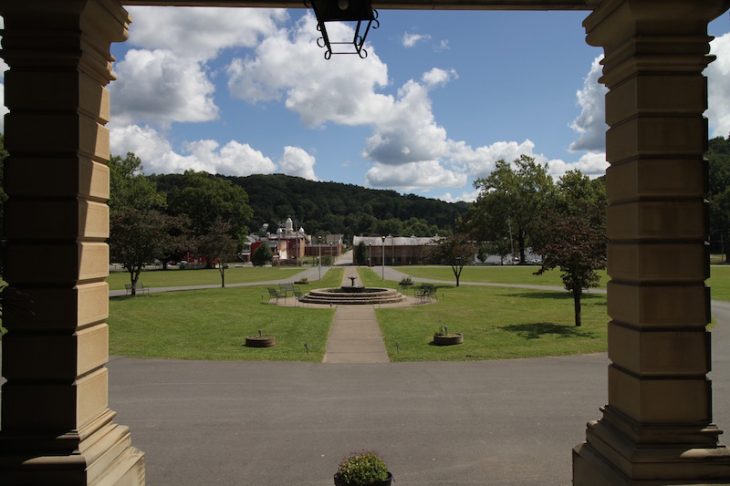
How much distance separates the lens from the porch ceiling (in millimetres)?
5141

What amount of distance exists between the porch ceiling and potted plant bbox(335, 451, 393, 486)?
4430 millimetres

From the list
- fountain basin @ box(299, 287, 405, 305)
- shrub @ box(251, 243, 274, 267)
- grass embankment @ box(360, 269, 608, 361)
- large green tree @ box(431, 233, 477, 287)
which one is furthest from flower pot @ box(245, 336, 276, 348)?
shrub @ box(251, 243, 274, 267)

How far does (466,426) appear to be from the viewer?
8398mm

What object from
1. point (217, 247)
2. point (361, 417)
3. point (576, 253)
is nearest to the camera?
point (361, 417)

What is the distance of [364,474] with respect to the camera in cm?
480

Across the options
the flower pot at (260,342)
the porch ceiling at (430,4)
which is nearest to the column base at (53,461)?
the porch ceiling at (430,4)

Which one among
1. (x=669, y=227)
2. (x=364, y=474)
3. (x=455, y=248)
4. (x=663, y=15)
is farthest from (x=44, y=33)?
(x=455, y=248)

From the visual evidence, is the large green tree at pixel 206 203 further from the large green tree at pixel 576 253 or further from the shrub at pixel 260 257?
the large green tree at pixel 576 253

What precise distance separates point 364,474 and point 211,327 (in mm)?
17279

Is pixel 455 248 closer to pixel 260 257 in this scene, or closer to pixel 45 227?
pixel 45 227

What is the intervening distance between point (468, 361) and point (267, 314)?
42.8 ft

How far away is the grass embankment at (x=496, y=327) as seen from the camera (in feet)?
50.5

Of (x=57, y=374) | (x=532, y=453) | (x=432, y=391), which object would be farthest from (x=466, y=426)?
(x=57, y=374)

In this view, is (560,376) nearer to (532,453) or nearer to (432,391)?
(432,391)
